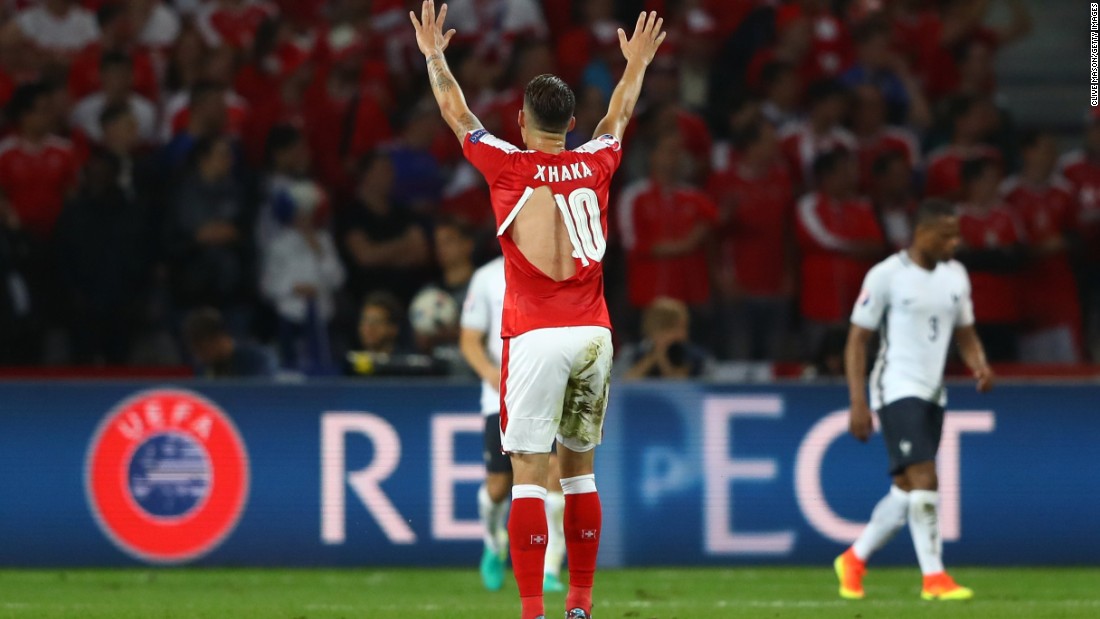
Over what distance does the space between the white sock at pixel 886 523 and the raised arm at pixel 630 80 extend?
10.8 feet

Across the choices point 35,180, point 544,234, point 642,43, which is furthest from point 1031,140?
point 544,234

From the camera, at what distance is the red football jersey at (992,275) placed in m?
13.7

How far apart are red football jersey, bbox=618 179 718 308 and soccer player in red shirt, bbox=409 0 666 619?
6.68 metres

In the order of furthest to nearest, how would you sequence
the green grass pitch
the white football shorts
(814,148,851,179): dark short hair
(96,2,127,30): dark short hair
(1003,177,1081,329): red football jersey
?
1. (96,2,127,30): dark short hair
2. (1003,177,1081,329): red football jersey
3. (814,148,851,179): dark short hair
4. the green grass pitch
5. the white football shorts

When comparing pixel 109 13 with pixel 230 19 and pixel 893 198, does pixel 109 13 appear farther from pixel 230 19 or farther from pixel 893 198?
pixel 893 198

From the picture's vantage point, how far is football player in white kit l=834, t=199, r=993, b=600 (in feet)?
30.6

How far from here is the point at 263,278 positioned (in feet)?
44.2

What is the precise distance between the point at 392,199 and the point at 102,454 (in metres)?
3.50

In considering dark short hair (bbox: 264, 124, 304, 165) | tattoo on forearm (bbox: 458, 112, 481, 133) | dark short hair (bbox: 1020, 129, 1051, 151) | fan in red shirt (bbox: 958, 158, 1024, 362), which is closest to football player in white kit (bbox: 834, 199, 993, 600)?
tattoo on forearm (bbox: 458, 112, 481, 133)

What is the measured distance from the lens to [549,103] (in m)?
6.56

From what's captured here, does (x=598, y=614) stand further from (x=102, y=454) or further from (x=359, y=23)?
(x=359, y=23)

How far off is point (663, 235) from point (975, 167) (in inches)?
96.4

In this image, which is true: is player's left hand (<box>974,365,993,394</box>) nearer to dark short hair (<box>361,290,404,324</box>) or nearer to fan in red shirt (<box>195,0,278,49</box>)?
dark short hair (<box>361,290,404,324</box>)

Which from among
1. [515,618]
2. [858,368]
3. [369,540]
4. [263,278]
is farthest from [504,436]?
[263,278]
